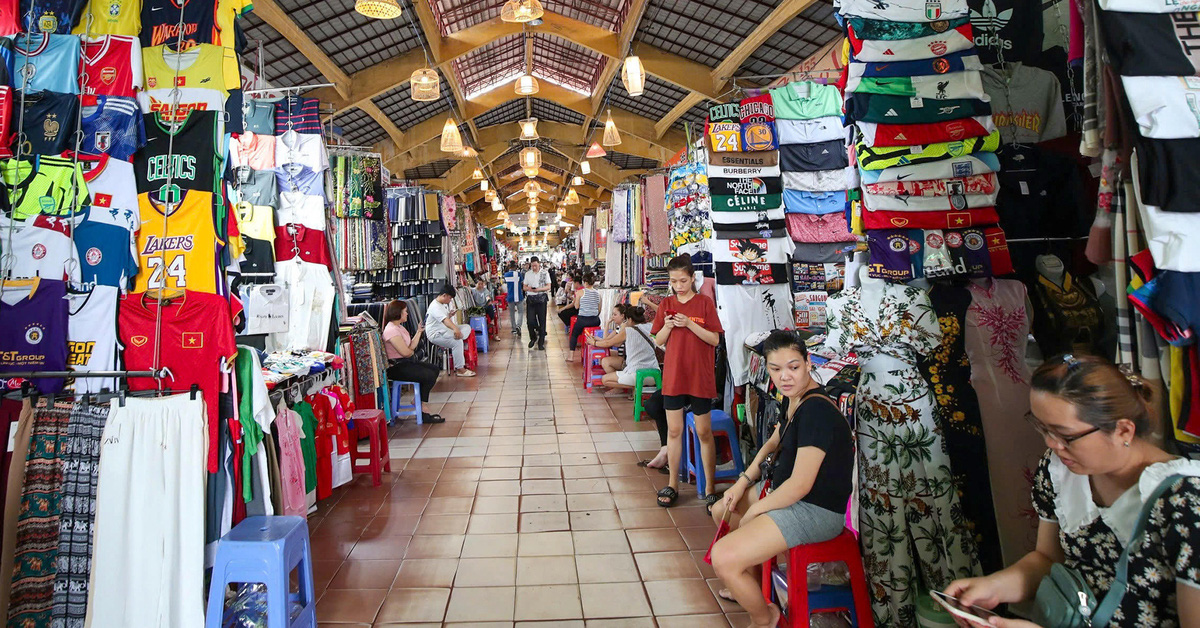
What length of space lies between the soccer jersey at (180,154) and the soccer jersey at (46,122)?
0.23m

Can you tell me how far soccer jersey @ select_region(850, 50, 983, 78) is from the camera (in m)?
2.63

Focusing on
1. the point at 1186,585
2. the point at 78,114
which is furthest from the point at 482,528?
the point at 1186,585

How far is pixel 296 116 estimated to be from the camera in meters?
4.64

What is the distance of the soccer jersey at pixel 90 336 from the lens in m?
2.45

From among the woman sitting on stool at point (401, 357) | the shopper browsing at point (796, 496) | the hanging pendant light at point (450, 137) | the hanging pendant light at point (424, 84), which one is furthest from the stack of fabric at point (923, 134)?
the hanging pendant light at point (450, 137)

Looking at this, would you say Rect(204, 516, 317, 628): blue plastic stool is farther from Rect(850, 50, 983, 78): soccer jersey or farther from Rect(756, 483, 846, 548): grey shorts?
Rect(850, 50, 983, 78): soccer jersey

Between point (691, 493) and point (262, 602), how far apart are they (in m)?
2.43

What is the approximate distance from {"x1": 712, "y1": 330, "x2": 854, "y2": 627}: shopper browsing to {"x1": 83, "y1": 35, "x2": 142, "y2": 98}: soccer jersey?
2703 millimetres

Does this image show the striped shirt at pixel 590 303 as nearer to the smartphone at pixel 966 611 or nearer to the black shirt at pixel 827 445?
the black shirt at pixel 827 445

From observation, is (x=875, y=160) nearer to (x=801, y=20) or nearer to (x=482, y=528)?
(x=482, y=528)

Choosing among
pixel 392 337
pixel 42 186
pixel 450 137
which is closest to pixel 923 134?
pixel 42 186

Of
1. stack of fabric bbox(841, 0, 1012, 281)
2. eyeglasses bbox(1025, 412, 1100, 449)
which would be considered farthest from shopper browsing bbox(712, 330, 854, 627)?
eyeglasses bbox(1025, 412, 1100, 449)

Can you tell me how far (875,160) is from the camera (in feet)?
8.71

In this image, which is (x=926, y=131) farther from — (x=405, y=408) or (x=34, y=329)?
(x=405, y=408)
